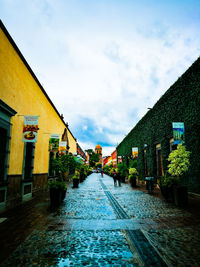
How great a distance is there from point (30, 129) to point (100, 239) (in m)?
5.56

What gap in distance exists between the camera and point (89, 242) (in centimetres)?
352

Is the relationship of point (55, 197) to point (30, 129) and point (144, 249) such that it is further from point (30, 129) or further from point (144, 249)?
point (144, 249)

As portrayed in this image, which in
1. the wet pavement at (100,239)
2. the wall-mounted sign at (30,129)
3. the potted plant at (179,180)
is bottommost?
the wet pavement at (100,239)

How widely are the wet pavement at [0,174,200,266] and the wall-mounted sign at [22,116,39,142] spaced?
122 inches

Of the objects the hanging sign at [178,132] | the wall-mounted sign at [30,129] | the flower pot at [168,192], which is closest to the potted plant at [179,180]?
the flower pot at [168,192]

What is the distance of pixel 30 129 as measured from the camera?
24.4 ft

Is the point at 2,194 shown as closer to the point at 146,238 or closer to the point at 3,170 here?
the point at 3,170

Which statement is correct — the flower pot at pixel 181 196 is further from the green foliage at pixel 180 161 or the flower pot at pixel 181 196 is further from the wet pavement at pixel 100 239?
the green foliage at pixel 180 161

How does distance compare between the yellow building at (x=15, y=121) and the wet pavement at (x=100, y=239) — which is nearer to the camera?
the wet pavement at (x=100, y=239)

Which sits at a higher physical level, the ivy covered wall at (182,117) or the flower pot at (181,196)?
the ivy covered wall at (182,117)

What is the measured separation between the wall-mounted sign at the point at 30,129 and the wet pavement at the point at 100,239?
122 inches

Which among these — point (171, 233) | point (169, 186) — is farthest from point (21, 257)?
point (169, 186)

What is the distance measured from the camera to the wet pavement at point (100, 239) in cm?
284

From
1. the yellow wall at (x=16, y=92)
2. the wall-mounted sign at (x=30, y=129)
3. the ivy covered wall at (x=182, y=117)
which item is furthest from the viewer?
the ivy covered wall at (x=182, y=117)
